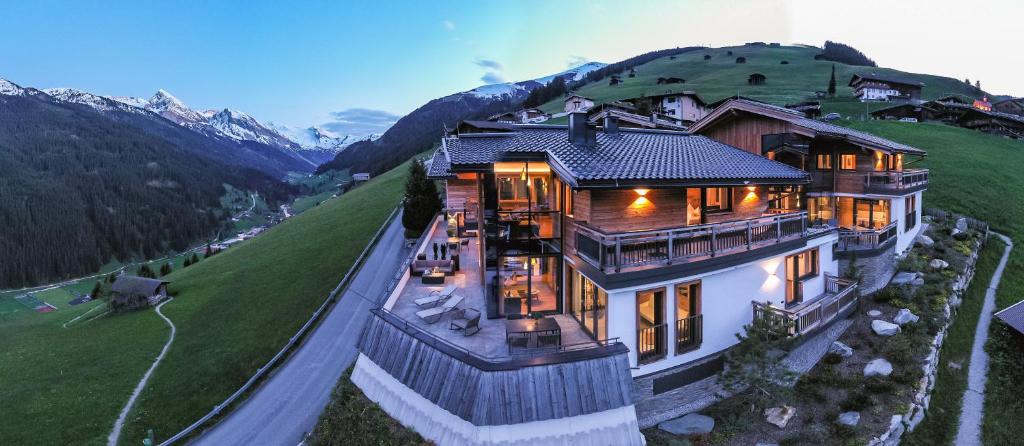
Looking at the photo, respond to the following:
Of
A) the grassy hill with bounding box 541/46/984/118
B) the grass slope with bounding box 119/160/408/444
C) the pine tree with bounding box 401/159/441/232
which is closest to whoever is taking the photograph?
the grass slope with bounding box 119/160/408/444

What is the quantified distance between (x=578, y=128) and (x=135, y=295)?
46.6 meters

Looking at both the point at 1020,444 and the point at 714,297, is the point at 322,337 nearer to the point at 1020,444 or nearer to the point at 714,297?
the point at 714,297

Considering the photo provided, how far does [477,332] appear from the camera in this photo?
15.0 metres

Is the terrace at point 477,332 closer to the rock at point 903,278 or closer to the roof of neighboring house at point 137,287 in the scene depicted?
the rock at point 903,278

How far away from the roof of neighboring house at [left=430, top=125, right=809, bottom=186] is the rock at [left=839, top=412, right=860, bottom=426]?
26.4ft

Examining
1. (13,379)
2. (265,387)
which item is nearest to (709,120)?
(265,387)

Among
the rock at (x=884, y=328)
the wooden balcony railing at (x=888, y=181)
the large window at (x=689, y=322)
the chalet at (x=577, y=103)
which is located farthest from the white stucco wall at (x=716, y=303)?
the chalet at (x=577, y=103)

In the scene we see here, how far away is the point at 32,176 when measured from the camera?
159 m

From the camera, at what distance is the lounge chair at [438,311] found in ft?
52.2

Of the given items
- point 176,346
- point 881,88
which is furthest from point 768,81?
point 176,346

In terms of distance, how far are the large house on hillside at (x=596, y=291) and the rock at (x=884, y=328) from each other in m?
1.29

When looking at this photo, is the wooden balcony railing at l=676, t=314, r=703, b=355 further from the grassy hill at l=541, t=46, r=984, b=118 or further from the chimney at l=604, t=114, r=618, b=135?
the grassy hill at l=541, t=46, r=984, b=118

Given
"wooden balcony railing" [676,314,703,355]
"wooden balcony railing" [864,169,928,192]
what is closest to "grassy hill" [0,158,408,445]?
"wooden balcony railing" [676,314,703,355]

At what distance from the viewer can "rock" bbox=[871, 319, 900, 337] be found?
16875 mm
